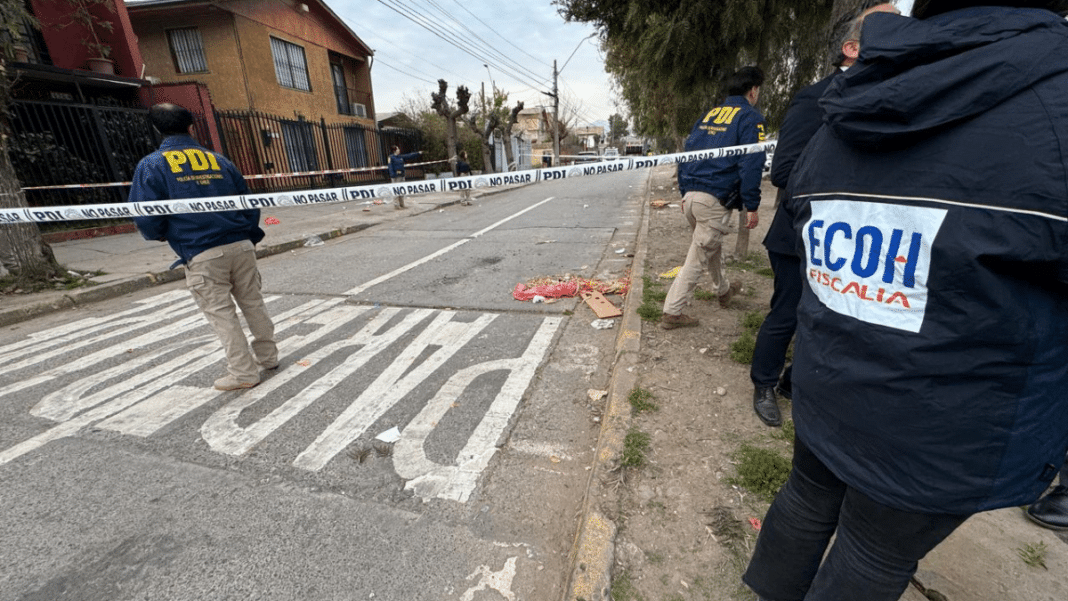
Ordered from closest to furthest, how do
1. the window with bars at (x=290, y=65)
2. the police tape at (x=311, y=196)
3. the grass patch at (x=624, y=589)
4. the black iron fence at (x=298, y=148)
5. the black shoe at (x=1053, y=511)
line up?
the grass patch at (x=624, y=589), the black shoe at (x=1053, y=511), the police tape at (x=311, y=196), the black iron fence at (x=298, y=148), the window with bars at (x=290, y=65)

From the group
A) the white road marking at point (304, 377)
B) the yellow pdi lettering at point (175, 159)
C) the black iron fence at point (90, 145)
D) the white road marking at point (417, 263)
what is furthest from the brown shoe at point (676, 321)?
the black iron fence at point (90, 145)

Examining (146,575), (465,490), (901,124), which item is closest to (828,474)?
(901,124)

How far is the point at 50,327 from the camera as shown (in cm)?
490

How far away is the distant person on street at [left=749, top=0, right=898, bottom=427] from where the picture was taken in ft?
7.64

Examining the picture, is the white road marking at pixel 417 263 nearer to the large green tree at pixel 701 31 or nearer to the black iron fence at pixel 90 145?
the large green tree at pixel 701 31

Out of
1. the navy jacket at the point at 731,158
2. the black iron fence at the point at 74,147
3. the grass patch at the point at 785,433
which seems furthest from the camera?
the black iron fence at the point at 74,147

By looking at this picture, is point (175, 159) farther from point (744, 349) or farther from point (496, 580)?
point (744, 349)

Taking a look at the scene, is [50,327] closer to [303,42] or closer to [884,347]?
[884,347]

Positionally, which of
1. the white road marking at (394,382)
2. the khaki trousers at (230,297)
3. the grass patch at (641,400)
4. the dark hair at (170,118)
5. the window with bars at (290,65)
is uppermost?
the window with bars at (290,65)

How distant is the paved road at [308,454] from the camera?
1.96m

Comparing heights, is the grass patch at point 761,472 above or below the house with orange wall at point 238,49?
below

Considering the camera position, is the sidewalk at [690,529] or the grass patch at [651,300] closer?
the sidewalk at [690,529]

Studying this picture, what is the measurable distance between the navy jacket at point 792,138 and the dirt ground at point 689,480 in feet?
3.44

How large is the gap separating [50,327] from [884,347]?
7131 mm
